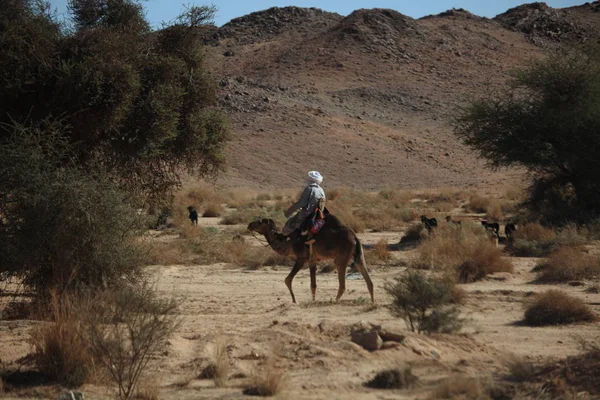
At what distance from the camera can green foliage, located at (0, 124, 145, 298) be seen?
12.9 metres

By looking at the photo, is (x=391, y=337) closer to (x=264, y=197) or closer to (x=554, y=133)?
(x=554, y=133)

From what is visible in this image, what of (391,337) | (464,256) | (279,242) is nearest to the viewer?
(391,337)

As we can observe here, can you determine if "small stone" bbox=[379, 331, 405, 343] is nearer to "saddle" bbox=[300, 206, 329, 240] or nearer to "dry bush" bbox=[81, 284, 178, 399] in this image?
"dry bush" bbox=[81, 284, 178, 399]

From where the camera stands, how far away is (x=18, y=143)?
43.8 ft

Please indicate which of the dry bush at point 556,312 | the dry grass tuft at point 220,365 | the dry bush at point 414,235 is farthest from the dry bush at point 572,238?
the dry grass tuft at point 220,365

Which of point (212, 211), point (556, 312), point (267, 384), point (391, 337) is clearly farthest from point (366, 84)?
point (267, 384)

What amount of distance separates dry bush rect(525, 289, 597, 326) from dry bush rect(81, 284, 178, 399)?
6.42 m

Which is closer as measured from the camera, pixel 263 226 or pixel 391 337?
pixel 391 337

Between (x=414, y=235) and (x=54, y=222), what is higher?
(x=54, y=222)

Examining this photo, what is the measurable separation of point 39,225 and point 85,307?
3721mm

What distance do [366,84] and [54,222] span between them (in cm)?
6963

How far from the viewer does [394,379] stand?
929cm

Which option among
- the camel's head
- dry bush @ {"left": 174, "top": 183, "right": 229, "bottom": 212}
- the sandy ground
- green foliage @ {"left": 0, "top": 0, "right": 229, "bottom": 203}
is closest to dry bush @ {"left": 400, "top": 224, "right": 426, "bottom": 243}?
the sandy ground

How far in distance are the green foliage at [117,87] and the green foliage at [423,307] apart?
583 centimetres
